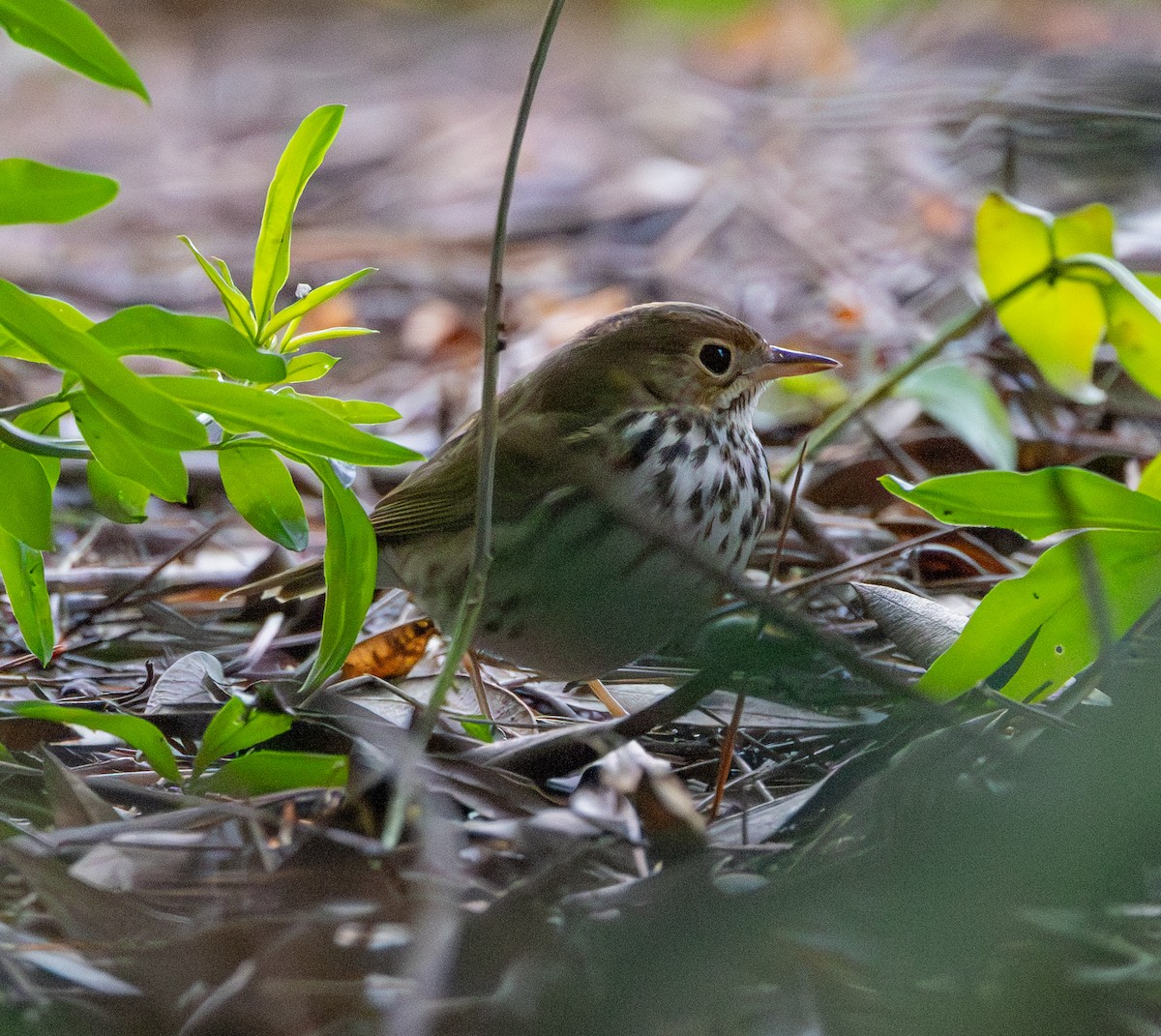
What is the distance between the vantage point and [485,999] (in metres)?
1.38

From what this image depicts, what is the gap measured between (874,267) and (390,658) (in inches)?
145

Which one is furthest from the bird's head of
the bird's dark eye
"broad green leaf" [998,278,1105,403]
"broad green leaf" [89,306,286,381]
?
"broad green leaf" [89,306,286,381]

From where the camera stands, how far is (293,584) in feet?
9.39

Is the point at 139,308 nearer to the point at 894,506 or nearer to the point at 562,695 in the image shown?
the point at 562,695

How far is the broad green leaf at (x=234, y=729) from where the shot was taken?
72.1 inches

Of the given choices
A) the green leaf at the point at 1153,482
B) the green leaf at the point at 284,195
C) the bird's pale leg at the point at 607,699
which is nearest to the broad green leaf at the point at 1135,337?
the green leaf at the point at 1153,482

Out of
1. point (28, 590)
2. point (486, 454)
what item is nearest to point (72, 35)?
point (486, 454)

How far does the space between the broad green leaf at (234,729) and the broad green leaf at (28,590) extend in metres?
0.35

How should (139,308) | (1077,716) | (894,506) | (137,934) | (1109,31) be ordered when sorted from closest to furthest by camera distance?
(137,934) < (139,308) < (1077,716) < (894,506) < (1109,31)

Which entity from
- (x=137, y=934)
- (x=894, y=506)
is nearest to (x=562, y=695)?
(x=894, y=506)

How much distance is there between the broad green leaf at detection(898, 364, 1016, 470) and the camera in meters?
3.15

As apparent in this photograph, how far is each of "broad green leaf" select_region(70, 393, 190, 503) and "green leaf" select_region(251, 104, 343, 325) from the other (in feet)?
1.13

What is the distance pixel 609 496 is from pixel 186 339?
83 cm

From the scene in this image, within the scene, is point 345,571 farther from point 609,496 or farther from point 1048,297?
point 1048,297
